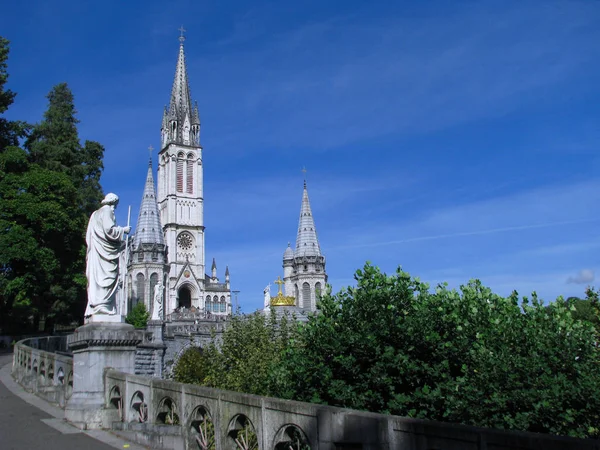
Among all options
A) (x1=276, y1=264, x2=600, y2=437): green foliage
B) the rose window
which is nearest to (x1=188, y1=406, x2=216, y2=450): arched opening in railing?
(x1=276, y1=264, x2=600, y2=437): green foliage

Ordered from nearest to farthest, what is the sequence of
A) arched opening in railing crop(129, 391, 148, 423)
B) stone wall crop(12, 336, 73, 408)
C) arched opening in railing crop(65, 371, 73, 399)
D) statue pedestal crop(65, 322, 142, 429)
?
arched opening in railing crop(129, 391, 148, 423) < statue pedestal crop(65, 322, 142, 429) < arched opening in railing crop(65, 371, 73, 399) < stone wall crop(12, 336, 73, 408)

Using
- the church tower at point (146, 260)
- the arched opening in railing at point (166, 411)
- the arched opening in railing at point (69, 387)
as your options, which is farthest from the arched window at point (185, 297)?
the arched opening in railing at point (166, 411)

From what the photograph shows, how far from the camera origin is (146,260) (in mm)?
73938

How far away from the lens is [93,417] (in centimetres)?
924

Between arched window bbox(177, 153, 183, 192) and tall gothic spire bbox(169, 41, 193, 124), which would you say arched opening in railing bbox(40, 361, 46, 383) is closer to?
arched window bbox(177, 153, 183, 192)

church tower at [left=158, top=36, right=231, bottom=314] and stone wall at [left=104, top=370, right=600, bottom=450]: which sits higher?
church tower at [left=158, top=36, right=231, bottom=314]

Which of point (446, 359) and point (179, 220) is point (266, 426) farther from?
point (179, 220)

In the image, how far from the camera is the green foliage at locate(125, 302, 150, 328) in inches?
2446

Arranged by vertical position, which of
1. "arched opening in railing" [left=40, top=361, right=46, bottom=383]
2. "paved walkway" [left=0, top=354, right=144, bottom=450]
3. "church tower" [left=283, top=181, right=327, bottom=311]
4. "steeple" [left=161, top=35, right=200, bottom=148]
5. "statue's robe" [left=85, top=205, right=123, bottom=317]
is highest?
"steeple" [left=161, top=35, right=200, bottom=148]

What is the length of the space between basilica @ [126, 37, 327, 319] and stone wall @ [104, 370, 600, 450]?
59.2 meters

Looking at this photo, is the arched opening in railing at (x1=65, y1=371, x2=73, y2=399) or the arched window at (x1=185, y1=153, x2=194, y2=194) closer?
the arched opening in railing at (x1=65, y1=371, x2=73, y2=399)

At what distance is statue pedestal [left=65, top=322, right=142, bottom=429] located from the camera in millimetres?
9477

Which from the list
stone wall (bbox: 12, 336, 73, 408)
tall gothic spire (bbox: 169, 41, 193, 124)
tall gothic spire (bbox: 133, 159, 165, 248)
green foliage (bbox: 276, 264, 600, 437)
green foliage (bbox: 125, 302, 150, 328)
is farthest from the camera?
tall gothic spire (bbox: 169, 41, 193, 124)

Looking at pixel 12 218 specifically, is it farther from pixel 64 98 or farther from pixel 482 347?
pixel 482 347
